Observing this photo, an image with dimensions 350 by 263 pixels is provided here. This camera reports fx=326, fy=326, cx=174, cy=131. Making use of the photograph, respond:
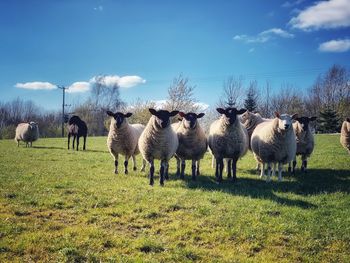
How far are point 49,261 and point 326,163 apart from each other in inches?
586

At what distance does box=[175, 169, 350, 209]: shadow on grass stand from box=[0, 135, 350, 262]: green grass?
0.04 meters

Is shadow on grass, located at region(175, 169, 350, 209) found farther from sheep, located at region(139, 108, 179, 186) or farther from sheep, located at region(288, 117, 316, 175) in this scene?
sheep, located at region(139, 108, 179, 186)

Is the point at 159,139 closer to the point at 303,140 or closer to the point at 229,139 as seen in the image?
the point at 229,139

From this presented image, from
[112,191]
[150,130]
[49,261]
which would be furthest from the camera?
[150,130]

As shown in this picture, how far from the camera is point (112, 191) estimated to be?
401 inches

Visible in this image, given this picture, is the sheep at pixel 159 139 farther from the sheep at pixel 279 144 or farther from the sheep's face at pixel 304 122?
the sheep's face at pixel 304 122

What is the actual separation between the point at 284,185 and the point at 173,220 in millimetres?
5333

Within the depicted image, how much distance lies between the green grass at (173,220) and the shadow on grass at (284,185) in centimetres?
4

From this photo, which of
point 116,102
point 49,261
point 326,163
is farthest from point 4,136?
point 49,261

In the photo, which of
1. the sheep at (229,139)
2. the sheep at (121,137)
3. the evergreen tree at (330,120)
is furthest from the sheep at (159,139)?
the evergreen tree at (330,120)

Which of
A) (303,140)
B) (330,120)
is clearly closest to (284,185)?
(303,140)

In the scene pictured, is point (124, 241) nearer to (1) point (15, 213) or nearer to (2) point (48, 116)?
(1) point (15, 213)

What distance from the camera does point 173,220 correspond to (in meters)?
7.54

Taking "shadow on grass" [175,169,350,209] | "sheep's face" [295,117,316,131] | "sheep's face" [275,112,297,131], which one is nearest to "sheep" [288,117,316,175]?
"sheep's face" [295,117,316,131]
